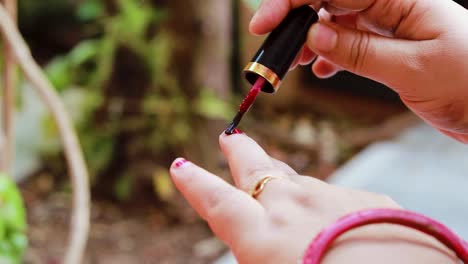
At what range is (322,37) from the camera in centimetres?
54

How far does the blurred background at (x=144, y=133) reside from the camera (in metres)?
1.63

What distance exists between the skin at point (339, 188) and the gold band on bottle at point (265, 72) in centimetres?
5

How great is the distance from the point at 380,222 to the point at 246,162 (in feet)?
0.37

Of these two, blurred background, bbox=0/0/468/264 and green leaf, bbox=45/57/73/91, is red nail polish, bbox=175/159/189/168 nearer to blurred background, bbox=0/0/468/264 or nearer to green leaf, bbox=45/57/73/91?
blurred background, bbox=0/0/468/264

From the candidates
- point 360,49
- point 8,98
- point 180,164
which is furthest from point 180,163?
point 8,98

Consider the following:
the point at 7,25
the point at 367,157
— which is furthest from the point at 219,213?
the point at 367,157

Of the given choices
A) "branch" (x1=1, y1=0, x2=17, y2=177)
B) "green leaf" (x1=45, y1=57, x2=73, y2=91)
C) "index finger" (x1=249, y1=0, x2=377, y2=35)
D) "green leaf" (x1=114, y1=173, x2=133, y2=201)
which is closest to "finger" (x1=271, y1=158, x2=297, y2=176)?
"index finger" (x1=249, y1=0, x2=377, y2=35)

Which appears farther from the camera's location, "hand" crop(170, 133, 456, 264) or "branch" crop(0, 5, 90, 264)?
"branch" crop(0, 5, 90, 264)

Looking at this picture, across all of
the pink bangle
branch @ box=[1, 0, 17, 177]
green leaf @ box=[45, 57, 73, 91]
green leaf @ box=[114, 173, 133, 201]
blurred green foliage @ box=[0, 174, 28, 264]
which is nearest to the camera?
the pink bangle

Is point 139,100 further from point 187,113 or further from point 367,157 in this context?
point 367,157

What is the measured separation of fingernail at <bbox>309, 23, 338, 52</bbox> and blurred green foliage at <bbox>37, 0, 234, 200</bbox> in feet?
3.59

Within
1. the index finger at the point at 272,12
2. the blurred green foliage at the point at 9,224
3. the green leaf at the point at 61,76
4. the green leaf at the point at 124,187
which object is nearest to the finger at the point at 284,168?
the index finger at the point at 272,12

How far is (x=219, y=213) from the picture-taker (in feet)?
1.25

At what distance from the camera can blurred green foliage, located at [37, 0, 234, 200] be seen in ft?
5.31
